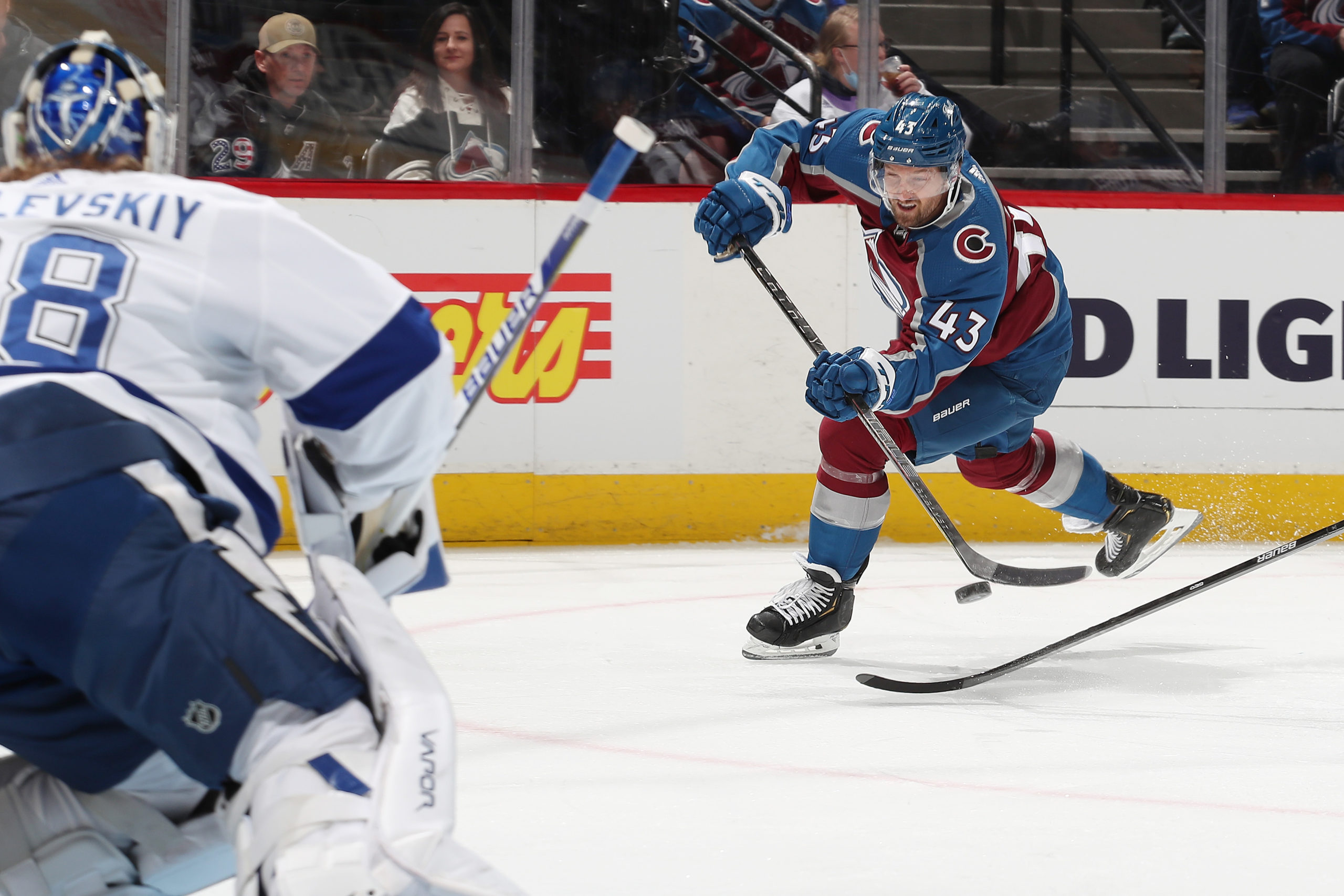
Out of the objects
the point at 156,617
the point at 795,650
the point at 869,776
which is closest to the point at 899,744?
the point at 869,776

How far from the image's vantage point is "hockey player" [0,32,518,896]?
0.81m

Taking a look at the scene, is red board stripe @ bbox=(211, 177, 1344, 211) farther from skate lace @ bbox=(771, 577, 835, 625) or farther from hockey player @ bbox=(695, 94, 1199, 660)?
skate lace @ bbox=(771, 577, 835, 625)

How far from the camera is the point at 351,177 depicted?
4395 mm

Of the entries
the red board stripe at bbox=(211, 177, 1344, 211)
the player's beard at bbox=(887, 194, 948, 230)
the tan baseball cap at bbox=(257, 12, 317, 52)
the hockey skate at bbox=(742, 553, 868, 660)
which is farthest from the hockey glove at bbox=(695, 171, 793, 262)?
the tan baseball cap at bbox=(257, 12, 317, 52)

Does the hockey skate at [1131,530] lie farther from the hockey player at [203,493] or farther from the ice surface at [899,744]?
the hockey player at [203,493]

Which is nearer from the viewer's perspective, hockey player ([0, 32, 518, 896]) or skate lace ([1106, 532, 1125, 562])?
hockey player ([0, 32, 518, 896])

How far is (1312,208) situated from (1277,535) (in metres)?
1.08

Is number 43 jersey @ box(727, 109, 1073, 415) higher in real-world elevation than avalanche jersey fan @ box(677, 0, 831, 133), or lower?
lower

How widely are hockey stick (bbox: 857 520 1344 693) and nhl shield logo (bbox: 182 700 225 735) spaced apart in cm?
163

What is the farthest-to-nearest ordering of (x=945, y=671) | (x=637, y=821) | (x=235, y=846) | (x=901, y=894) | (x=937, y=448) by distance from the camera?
(x=937, y=448) < (x=945, y=671) < (x=637, y=821) < (x=901, y=894) < (x=235, y=846)

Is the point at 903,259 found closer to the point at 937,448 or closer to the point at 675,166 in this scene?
the point at 937,448

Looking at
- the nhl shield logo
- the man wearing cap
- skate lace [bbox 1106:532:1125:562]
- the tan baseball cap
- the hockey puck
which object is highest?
the tan baseball cap

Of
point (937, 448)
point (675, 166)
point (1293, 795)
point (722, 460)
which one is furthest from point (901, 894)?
point (675, 166)

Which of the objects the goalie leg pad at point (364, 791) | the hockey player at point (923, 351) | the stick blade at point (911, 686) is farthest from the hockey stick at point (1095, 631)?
the goalie leg pad at point (364, 791)
